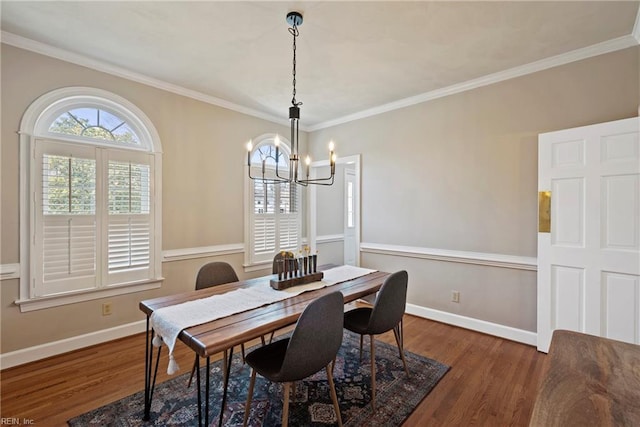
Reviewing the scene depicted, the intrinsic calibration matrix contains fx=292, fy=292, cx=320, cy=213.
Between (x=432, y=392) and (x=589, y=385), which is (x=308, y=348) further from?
(x=432, y=392)

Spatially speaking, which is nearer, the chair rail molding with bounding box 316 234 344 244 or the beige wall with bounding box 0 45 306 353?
the beige wall with bounding box 0 45 306 353

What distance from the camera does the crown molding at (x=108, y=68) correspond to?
2488mm

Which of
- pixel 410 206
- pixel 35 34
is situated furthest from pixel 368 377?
pixel 35 34

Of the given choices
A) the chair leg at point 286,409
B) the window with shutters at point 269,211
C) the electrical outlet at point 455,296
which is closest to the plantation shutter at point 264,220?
the window with shutters at point 269,211

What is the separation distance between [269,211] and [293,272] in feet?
6.98

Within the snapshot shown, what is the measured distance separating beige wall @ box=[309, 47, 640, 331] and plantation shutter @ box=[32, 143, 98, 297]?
3243mm

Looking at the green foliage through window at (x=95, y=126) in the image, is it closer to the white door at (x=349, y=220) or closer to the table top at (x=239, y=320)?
the table top at (x=239, y=320)

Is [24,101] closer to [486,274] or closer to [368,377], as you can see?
[368,377]

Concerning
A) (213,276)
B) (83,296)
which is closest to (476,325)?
(213,276)

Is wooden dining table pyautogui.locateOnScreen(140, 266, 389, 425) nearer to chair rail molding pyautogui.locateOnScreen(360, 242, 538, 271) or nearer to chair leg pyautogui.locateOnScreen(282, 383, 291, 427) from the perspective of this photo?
chair leg pyautogui.locateOnScreen(282, 383, 291, 427)

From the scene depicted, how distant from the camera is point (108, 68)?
9.67 feet

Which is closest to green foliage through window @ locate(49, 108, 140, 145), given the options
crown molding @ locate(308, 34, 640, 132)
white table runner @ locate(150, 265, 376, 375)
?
white table runner @ locate(150, 265, 376, 375)

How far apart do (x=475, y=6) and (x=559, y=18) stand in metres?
0.72

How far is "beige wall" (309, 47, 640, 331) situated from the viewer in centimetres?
270
